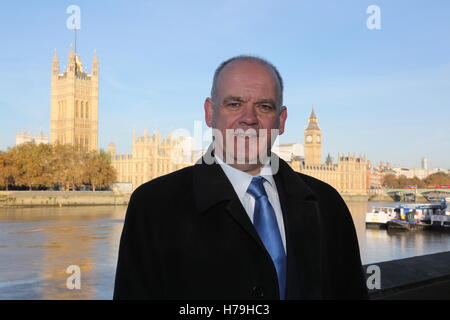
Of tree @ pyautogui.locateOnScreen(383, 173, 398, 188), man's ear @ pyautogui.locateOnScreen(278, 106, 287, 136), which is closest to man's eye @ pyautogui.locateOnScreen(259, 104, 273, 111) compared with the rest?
man's ear @ pyautogui.locateOnScreen(278, 106, 287, 136)

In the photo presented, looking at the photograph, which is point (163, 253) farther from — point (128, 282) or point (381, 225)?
point (381, 225)

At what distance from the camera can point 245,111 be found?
173cm

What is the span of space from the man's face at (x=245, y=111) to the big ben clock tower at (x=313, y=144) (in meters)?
96.1

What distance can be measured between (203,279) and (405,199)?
92.7 meters

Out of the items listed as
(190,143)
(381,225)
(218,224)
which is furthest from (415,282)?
(190,143)

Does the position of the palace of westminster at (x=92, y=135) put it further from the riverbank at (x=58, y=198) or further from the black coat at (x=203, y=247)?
the black coat at (x=203, y=247)

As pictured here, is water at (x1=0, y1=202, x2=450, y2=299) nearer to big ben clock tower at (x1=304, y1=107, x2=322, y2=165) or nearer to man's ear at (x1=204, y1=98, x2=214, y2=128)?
man's ear at (x1=204, y1=98, x2=214, y2=128)

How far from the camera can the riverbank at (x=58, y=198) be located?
145 feet

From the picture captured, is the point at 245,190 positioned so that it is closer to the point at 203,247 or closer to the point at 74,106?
the point at 203,247

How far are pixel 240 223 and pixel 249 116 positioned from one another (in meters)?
0.35

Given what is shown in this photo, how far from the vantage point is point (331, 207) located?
6.11 ft

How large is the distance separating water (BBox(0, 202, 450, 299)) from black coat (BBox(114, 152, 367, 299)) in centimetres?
792

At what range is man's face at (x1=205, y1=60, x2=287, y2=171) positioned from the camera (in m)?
1.72

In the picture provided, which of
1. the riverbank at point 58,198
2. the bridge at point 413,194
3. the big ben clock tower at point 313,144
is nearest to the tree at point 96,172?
the riverbank at point 58,198
